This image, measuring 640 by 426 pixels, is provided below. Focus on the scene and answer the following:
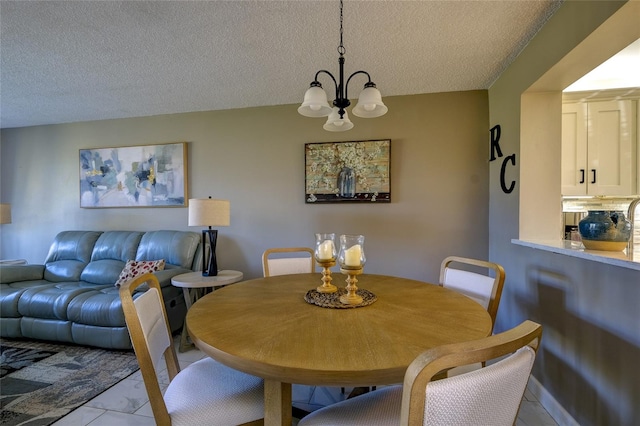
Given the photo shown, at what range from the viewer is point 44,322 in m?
2.54

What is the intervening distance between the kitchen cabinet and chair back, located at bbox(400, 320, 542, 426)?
2599 millimetres

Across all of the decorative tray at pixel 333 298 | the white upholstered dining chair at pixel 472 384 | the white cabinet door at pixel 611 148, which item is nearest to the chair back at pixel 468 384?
the white upholstered dining chair at pixel 472 384

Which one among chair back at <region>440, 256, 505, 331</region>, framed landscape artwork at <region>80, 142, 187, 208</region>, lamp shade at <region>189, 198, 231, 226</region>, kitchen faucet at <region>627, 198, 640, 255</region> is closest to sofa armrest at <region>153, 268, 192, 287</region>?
lamp shade at <region>189, 198, 231, 226</region>

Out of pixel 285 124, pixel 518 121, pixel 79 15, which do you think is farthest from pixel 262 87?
pixel 518 121

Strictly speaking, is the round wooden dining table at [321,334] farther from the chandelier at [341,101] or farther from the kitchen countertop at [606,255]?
the chandelier at [341,101]

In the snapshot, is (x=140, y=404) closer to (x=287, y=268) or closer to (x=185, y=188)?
(x=287, y=268)

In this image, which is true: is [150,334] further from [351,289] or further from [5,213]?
[5,213]

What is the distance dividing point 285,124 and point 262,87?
1.69 feet

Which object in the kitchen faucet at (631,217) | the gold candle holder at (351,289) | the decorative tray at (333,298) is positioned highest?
the kitchen faucet at (631,217)

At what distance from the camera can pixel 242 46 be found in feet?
6.66

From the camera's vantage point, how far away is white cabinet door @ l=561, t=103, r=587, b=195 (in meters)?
2.46

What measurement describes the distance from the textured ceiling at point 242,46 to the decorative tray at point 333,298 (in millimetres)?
1550

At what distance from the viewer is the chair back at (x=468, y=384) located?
1.74 feet

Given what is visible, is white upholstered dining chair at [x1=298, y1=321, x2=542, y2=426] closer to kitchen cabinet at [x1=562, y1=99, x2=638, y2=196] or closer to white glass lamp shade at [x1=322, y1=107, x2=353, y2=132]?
white glass lamp shade at [x1=322, y1=107, x2=353, y2=132]
